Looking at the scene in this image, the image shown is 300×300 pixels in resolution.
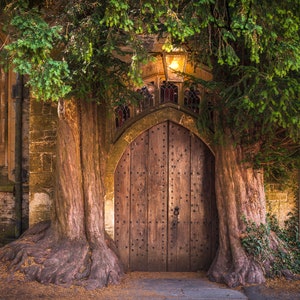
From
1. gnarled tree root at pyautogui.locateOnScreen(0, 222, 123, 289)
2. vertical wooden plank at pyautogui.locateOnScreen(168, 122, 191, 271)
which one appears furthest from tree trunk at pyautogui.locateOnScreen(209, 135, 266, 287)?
gnarled tree root at pyautogui.locateOnScreen(0, 222, 123, 289)

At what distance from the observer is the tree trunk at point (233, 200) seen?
252 inches

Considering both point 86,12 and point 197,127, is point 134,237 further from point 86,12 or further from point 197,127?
point 86,12

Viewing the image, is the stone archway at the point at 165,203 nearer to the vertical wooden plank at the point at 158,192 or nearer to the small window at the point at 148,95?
the vertical wooden plank at the point at 158,192

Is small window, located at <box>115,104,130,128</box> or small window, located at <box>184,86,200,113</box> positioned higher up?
small window, located at <box>184,86,200,113</box>

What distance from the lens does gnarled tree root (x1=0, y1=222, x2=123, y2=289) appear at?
5914 millimetres

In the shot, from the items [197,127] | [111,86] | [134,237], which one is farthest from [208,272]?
[111,86]

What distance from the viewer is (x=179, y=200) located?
710 centimetres

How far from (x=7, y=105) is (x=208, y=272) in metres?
4.71

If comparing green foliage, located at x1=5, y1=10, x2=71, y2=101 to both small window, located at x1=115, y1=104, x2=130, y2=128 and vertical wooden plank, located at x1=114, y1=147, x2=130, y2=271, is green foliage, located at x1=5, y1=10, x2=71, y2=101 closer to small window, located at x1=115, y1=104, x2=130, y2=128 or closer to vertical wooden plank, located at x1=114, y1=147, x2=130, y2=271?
small window, located at x1=115, y1=104, x2=130, y2=128

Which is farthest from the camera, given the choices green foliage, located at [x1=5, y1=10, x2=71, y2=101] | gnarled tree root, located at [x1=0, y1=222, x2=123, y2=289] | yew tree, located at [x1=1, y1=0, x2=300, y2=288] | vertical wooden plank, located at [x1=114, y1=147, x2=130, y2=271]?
vertical wooden plank, located at [x1=114, y1=147, x2=130, y2=271]

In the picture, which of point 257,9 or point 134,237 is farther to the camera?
point 134,237

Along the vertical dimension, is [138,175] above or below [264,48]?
below

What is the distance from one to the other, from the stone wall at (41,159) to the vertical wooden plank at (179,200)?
191 cm

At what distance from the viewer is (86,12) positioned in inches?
221
